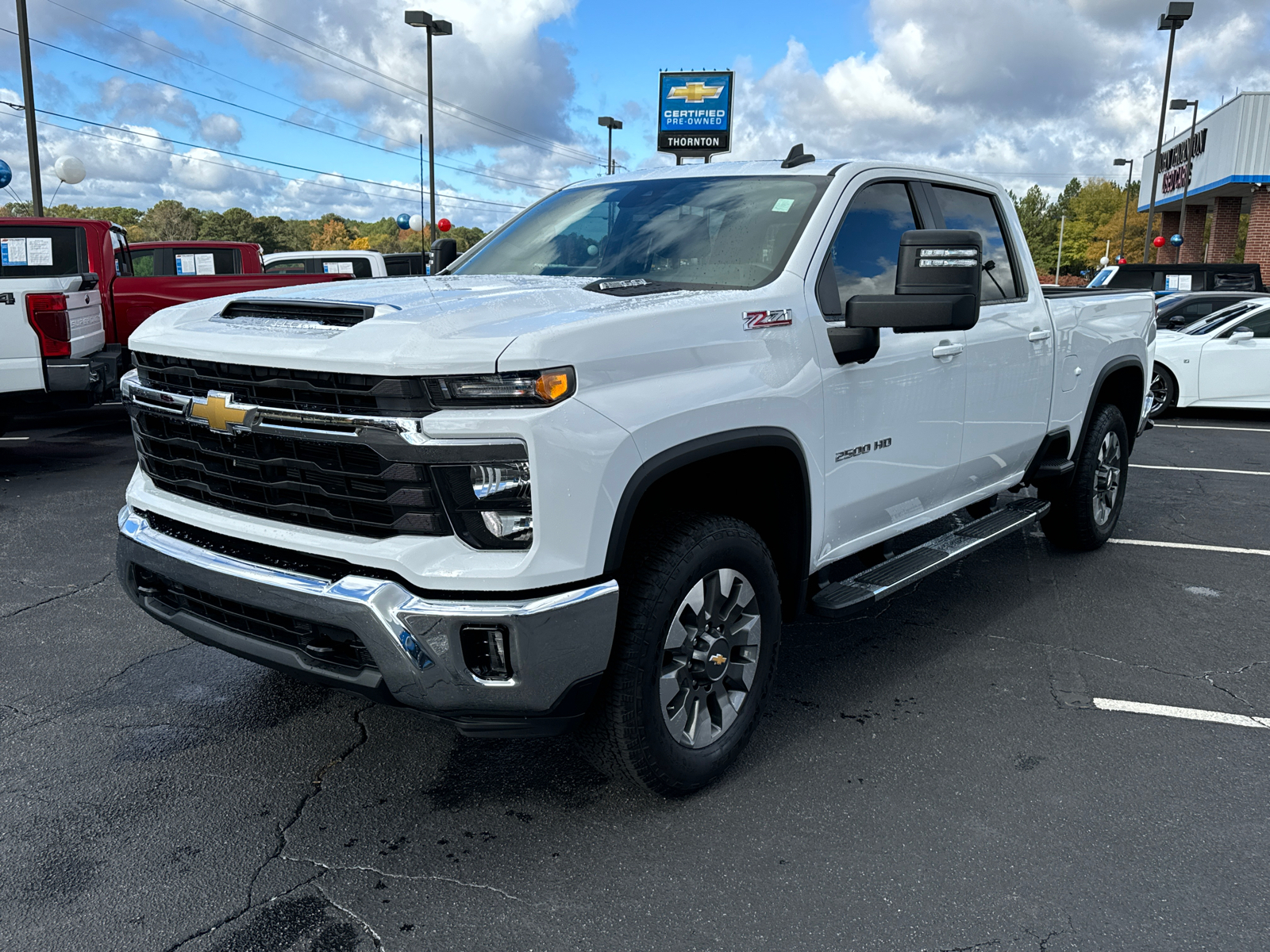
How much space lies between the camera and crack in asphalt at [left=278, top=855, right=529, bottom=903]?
8.97 feet

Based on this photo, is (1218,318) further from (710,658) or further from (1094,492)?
(710,658)

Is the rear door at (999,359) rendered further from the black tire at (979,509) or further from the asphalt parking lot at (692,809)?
the asphalt parking lot at (692,809)

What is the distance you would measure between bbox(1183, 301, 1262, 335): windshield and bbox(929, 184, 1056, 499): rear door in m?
8.89

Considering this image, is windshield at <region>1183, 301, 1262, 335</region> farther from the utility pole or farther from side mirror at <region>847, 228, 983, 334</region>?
the utility pole

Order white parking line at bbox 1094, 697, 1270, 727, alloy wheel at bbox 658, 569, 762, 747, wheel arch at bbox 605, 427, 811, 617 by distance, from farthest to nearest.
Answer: white parking line at bbox 1094, 697, 1270, 727
alloy wheel at bbox 658, 569, 762, 747
wheel arch at bbox 605, 427, 811, 617

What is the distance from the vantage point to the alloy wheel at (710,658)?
3012 mm

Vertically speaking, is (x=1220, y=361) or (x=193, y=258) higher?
(x=193, y=258)

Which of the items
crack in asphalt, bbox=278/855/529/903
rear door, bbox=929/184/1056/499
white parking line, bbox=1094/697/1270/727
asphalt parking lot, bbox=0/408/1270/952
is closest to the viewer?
asphalt parking lot, bbox=0/408/1270/952

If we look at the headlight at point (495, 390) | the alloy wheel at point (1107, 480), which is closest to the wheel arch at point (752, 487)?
the headlight at point (495, 390)

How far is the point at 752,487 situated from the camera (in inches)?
133

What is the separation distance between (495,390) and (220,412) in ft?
2.92

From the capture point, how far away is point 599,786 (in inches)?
129

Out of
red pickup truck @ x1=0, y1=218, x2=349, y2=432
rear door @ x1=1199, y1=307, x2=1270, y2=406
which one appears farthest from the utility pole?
rear door @ x1=1199, y1=307, x2=1270, y2=406

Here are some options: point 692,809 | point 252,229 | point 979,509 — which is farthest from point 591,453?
point 252,229
